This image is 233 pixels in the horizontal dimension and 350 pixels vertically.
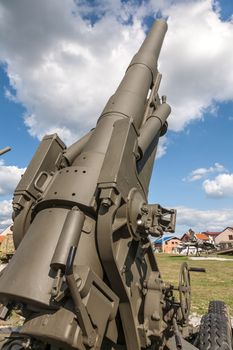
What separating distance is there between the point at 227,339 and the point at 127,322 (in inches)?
56.7

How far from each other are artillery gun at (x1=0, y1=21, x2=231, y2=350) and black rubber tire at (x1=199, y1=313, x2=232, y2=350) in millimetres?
247

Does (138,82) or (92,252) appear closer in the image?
(92,252)

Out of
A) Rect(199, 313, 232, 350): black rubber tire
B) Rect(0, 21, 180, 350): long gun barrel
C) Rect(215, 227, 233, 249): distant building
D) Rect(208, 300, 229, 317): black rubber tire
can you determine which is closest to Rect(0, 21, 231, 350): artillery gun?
Rect(0, 21, 180, 350): long gun barrel

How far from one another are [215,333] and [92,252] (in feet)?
6.79

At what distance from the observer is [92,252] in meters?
2.75

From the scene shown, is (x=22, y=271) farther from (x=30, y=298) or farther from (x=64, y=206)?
(x=64, y=206)

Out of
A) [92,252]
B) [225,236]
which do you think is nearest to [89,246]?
[92,252]

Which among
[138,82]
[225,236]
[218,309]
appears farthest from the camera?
[225,236]

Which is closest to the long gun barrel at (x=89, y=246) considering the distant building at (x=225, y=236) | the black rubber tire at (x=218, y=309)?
the black rubber tire at (x=218, y=309)

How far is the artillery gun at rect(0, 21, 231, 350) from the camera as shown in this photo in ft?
7.57

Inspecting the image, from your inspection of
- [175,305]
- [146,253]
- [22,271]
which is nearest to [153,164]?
[146,253]

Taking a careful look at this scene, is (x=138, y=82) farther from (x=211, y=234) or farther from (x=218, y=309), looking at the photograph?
(x=211, y=234)

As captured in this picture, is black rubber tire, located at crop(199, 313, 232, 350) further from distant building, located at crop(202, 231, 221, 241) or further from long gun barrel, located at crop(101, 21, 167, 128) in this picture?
distant building, located at crop(202, 231, 221, 241)

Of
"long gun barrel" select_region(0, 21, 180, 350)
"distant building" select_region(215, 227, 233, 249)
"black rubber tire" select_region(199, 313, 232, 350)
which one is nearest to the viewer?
"long gun barrel" select_region(0, 21, 180, 350)
